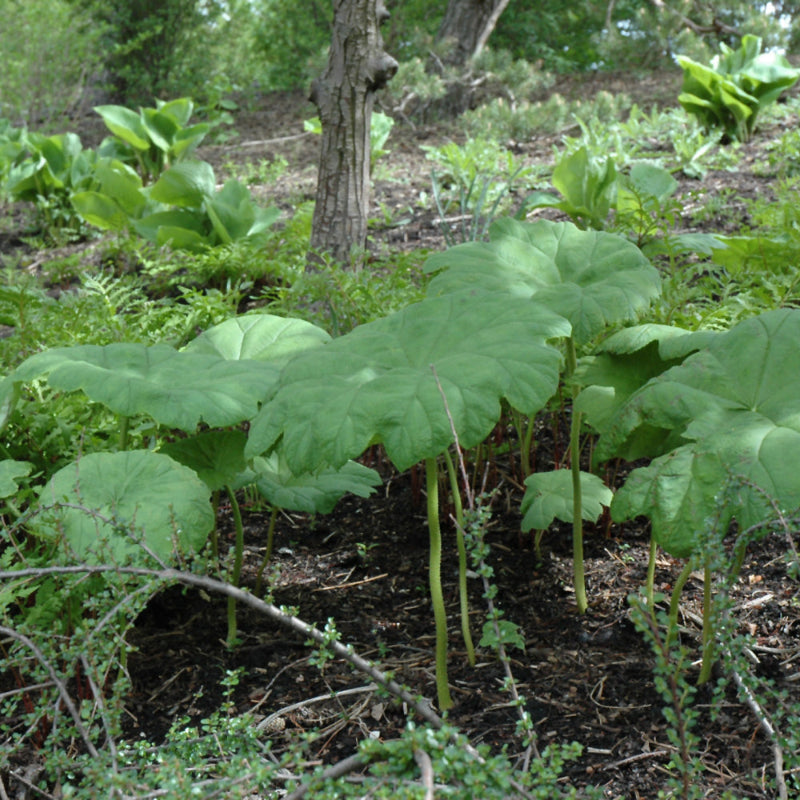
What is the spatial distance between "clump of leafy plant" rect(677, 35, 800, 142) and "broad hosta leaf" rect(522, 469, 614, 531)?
5.05m

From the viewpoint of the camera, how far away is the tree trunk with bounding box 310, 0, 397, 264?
420 cm

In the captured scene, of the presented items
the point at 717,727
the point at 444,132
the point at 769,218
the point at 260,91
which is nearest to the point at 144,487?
the point at 717,727

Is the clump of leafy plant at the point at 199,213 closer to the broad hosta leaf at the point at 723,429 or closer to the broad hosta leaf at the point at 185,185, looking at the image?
the broad hosta leaf at the point at 185,185

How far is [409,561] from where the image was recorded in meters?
2.50

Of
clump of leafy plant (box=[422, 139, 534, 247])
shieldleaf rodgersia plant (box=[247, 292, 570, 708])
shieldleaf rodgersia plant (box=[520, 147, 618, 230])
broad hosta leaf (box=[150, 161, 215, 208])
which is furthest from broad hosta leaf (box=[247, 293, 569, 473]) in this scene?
clump of leafy plant (box=[422, 139, 534, 247])

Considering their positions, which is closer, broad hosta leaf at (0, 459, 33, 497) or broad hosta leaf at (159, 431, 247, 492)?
broad hosta leaf at (0, 459, 33, 497)

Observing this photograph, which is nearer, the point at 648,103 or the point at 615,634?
the point at 615,634

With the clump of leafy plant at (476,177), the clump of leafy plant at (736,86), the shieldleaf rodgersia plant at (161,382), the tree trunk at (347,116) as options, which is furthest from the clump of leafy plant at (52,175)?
the shieldleaf rodgersia plant at (161,382)

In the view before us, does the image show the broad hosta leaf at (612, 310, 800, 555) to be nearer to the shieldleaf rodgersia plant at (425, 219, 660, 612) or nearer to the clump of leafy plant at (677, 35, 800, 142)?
the shieldleaf rodgersia plant at (425, 219, 660, 612)

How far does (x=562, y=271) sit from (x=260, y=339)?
78cm

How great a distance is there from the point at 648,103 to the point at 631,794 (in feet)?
29.3

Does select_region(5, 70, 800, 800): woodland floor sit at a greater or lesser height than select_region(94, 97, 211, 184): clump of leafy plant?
lesser

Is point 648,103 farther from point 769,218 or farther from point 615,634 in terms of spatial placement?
point 615,634

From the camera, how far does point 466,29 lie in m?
10.2
